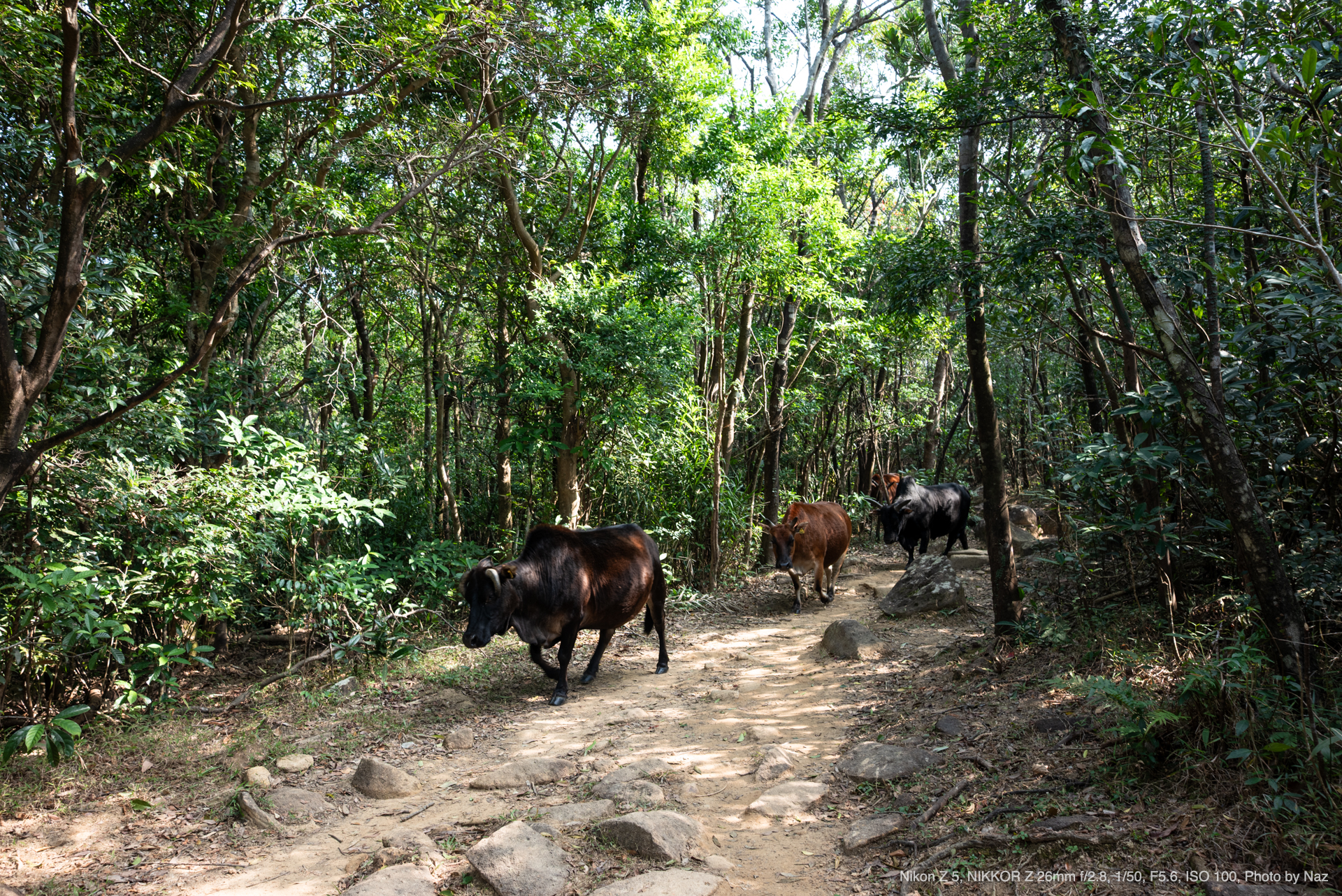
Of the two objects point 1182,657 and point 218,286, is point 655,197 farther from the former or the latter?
point 1182,657

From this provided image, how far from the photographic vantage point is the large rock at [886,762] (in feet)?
15.1

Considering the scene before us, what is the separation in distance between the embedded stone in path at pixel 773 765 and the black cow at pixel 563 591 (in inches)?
91.4

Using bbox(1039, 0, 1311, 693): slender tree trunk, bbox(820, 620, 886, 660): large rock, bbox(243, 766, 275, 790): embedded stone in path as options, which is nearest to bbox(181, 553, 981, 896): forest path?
bbox(820, 620, 886, 660): large rock

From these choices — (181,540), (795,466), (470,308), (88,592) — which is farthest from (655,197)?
(88,592)

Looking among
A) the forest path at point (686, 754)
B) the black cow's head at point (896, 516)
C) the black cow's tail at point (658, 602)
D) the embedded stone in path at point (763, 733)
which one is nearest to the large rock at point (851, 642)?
the forest path at point (686, 754)

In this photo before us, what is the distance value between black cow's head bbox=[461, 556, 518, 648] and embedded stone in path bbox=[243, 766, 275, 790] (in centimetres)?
177

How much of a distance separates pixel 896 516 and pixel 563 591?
298 inches

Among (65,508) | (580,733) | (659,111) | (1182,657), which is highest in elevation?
(659,111)

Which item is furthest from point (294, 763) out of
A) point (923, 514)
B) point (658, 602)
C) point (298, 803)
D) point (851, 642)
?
point (923, 514)

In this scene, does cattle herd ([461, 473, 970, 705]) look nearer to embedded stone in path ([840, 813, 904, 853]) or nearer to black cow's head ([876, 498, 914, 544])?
embedded stone in path ([840, 813, 904, 853])

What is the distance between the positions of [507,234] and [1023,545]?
377 inches

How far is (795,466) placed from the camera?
18.8 meters

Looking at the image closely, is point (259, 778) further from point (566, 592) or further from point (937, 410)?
point (937, 410)

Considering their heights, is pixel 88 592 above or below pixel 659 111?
below
